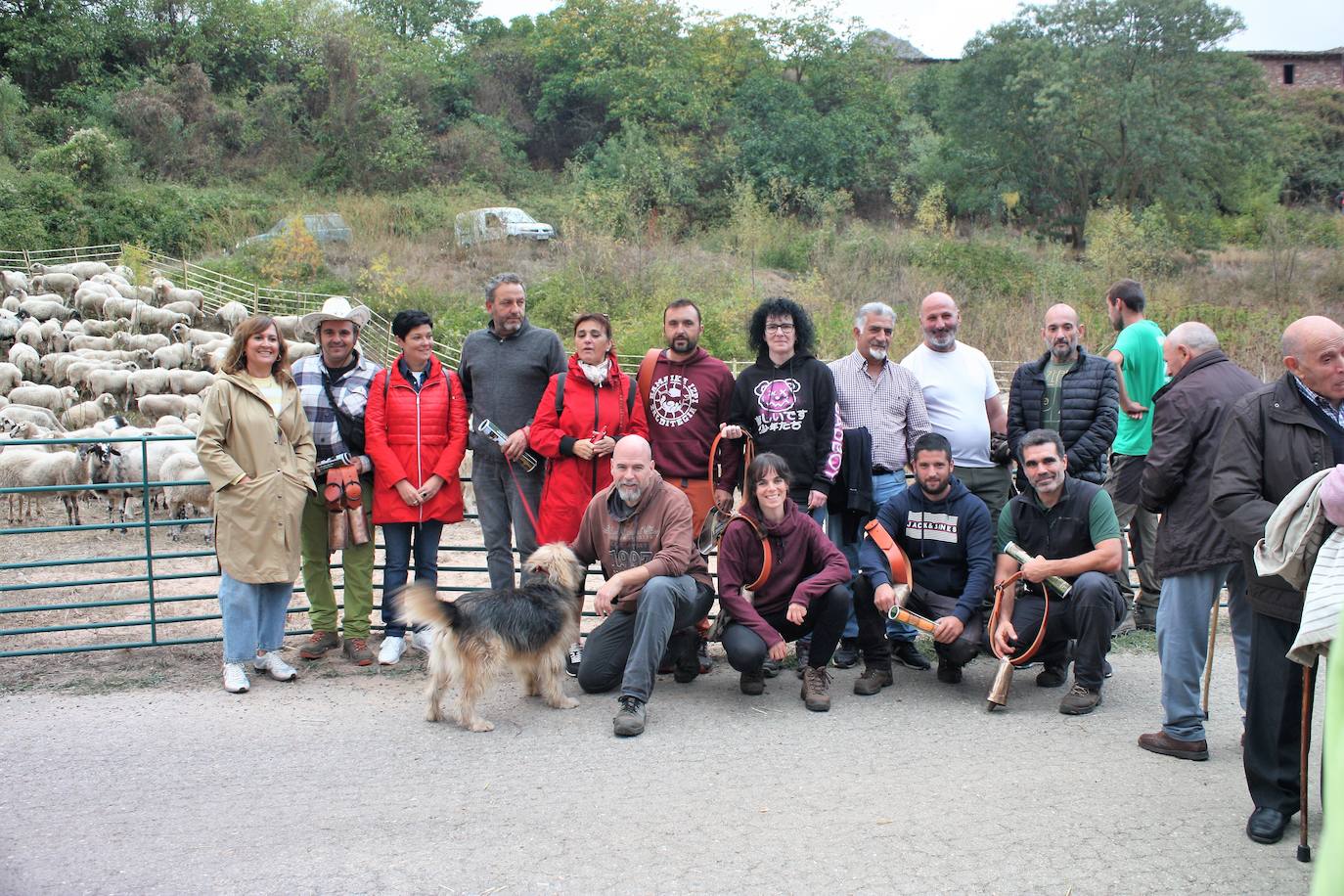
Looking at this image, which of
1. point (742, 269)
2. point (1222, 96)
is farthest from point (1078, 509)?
point (1222, 96)

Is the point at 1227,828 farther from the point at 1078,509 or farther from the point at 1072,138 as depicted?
the point at 1072,138

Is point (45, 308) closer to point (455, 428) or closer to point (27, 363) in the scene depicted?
point (27, 363)

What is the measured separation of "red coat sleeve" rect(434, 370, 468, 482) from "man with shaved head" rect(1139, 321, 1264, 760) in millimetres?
3741

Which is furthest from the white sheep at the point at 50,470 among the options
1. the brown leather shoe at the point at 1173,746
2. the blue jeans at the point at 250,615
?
the brown leather shoe at the point at 1173,746

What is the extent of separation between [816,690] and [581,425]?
1.95m

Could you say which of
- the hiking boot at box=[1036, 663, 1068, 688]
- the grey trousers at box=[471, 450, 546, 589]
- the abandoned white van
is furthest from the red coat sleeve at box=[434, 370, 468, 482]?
the abandoned white van

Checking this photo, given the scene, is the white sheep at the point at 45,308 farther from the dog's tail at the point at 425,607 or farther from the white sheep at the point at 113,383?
the dog's tail at the point at 425,607

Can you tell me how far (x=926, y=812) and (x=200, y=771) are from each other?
10.4ft

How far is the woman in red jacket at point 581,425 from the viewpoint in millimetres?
6008

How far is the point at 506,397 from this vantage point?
6316mm

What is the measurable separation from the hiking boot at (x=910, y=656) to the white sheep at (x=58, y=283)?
2470cm

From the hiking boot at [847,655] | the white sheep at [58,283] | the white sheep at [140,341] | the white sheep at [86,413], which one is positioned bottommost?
the hiking boot at [847,655]

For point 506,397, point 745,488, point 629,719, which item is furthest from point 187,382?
point 629,719

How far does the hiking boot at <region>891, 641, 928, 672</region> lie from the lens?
6.32m
